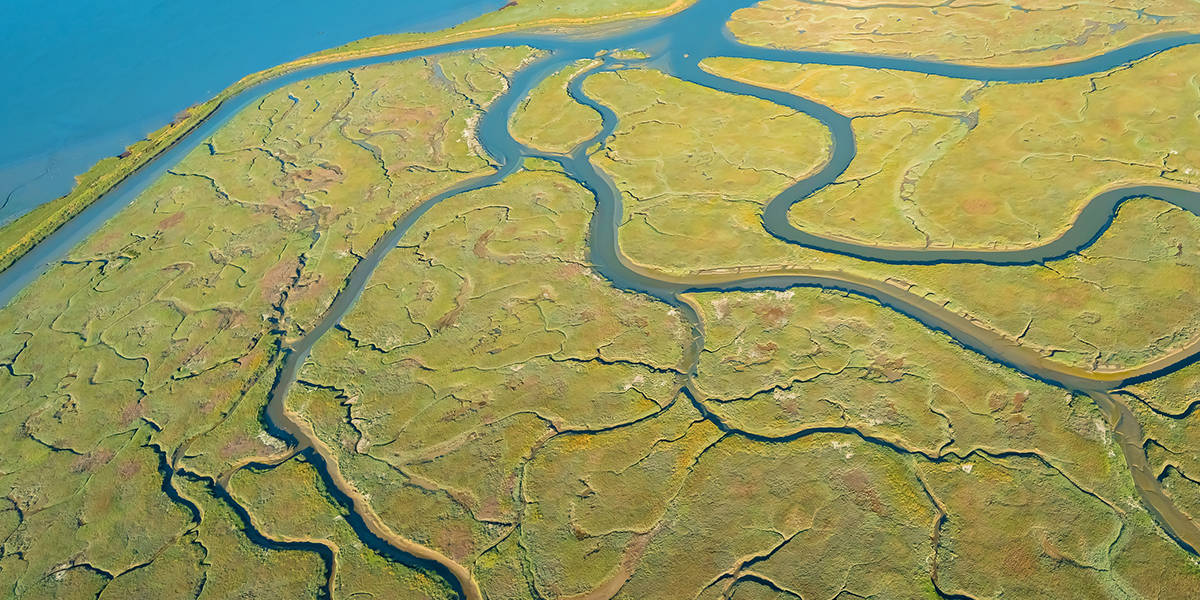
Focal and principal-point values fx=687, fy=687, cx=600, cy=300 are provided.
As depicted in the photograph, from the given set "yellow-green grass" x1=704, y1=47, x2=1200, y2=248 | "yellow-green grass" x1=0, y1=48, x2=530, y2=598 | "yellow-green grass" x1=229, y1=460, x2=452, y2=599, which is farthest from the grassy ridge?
"yellow-green grass" x1=229, y1=460, x2=452, y2=599

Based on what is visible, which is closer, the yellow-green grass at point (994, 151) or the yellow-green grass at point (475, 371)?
the yellow-green grass at point (475, 371)

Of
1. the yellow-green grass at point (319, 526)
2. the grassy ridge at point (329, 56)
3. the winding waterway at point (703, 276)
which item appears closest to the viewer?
the yellow-green grass at point (319, 526)

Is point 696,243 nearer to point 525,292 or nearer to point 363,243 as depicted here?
point 525,292

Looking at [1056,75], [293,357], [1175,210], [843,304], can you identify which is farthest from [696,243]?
[1056,75]

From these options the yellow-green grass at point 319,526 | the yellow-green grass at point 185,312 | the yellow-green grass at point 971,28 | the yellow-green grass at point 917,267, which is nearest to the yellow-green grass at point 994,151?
the yellow-green grass at point 917,267

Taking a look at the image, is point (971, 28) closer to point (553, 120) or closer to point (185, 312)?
point (553, 120)

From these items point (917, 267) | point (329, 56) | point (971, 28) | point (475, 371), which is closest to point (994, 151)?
point (917, 267)

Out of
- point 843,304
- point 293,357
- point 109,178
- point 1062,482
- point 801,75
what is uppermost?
point 109,178

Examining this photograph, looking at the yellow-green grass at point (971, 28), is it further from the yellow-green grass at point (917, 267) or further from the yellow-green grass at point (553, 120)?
the yellow-green grass at point (553, 120)
